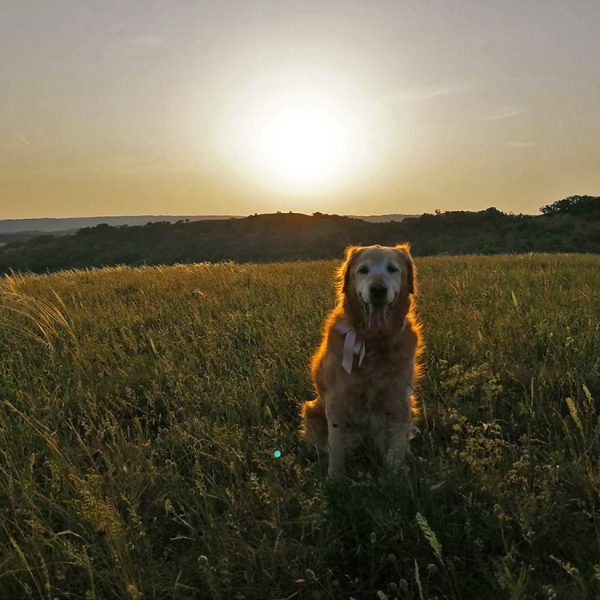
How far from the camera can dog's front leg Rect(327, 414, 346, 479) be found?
2951 millimetres

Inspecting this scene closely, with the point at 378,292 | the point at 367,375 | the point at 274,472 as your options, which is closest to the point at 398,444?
the point at 367,375

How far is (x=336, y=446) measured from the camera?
3.04 m

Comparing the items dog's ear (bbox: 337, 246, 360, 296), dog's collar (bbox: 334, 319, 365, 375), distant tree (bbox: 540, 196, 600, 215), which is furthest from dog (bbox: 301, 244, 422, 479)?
distant tree (bbox: 540, 196, 600, 215)

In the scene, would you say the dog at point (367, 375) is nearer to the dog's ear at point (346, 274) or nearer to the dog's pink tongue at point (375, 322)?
the dog's pink tongue at point (375, 322)

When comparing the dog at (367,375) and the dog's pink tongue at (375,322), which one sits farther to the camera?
the dog's pink tongue at (375,322)

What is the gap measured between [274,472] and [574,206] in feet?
140

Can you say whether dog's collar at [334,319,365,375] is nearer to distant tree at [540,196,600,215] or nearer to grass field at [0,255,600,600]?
grass field at [0,255,600,600]

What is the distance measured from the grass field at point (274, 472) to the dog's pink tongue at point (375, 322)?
60cm

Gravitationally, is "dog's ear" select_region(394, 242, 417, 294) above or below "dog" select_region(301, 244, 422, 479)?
above

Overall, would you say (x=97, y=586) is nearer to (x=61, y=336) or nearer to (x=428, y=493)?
(x=428, y=493)

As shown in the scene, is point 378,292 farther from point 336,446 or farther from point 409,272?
point 336,446

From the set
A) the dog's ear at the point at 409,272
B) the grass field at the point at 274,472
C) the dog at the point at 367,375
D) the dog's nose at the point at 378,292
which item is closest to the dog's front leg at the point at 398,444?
the dog at the point at 367,375

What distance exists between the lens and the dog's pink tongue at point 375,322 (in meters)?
3.34

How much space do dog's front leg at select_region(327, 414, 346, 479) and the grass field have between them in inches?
4.6
